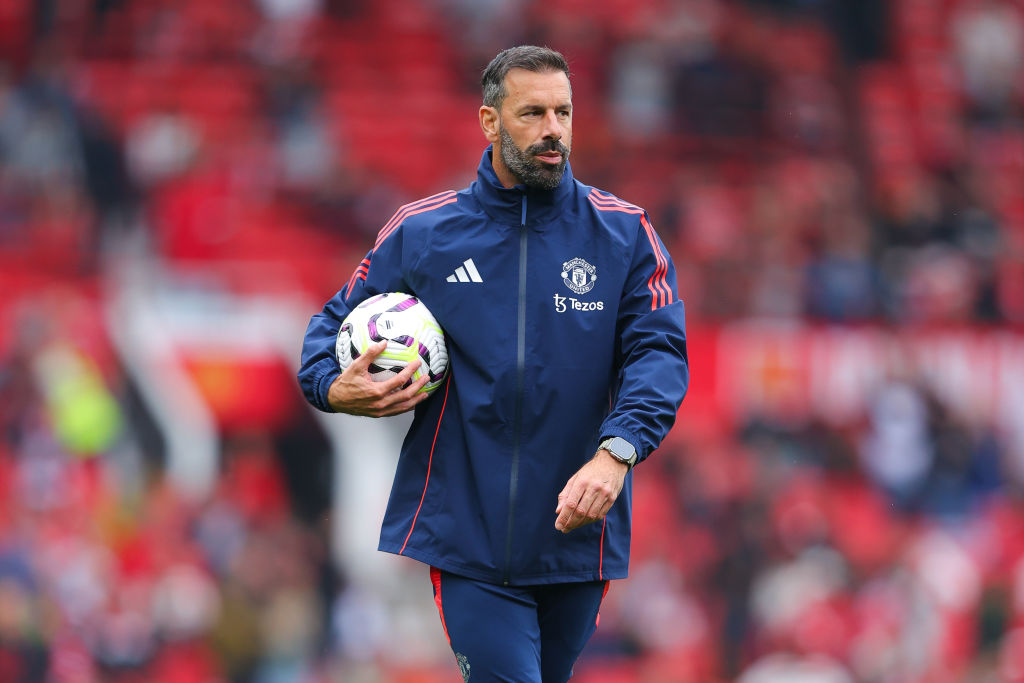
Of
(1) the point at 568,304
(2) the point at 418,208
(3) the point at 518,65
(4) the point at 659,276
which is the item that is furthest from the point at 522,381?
(3) the point at 518,65

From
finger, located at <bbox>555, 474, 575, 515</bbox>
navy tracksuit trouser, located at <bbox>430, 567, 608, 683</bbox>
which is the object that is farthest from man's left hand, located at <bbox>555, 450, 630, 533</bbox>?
navy tracksuit trouser, located at <bbox>430, 567, 608, 683</bbox>

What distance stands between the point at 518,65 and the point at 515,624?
1428 mm

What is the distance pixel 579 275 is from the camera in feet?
11.2

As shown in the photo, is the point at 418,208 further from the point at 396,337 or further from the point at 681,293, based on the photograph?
the point at 681,293

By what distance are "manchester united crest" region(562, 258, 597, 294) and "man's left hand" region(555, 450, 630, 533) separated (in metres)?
0.49

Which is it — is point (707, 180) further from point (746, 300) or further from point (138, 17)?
point (138, 17)

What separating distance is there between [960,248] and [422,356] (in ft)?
28.7

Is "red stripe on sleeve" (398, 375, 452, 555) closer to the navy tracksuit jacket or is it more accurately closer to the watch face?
the navy tracksuit jacket

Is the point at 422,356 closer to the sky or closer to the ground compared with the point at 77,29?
closer to the ground

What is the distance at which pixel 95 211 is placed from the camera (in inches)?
389

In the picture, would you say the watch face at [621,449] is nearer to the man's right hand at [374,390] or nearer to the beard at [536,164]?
the man's right hand at [374,390]

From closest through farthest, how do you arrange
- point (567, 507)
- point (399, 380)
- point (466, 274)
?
point (567, 507) → point (399, 380) → point (466, 274)

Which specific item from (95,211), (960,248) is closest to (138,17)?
(95,211)

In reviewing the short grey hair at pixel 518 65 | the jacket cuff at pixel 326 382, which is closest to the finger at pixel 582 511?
the jacket cuff at pixel 326 382
